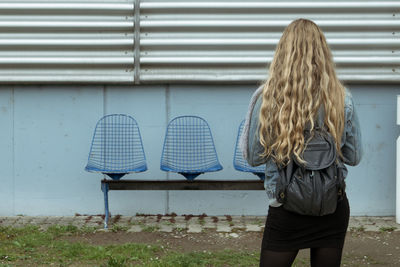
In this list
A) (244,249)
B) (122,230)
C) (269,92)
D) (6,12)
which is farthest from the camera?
(6,12)

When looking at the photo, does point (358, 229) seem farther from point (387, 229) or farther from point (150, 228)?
point (150, 228)

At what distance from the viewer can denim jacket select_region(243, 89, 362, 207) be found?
3.17 meters

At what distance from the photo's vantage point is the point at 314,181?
3.10 meters

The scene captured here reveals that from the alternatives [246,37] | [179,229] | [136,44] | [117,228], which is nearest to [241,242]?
[179,229]

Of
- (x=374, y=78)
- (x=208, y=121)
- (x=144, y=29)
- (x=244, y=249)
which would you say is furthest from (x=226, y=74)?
(x=244, y=249)

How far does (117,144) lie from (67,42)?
131 centimetres

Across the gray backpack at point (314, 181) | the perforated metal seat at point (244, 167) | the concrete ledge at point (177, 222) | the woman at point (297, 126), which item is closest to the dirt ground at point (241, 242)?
the concrete ledge at point (177, 222)

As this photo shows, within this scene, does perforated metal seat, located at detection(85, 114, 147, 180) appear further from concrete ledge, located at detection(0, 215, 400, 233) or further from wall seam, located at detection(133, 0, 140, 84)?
concrete ledge, located at detection(0, 215, 400, 233)

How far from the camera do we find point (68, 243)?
242 inches

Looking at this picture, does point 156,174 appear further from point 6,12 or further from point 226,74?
point 6,12

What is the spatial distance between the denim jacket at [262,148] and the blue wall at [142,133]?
4.26 meters

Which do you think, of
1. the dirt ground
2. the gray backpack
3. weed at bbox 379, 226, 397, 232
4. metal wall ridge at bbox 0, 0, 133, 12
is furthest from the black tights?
metal wall ridge at bbox 0, 0, 133, 12

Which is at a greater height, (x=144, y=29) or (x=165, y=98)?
(x=144, y=29)

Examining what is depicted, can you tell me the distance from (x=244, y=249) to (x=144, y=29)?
288 centimetres
